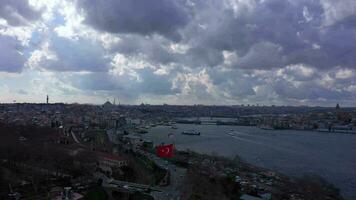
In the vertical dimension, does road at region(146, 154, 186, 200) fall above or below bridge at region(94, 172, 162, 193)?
below

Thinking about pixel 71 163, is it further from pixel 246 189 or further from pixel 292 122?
pixel 292 122

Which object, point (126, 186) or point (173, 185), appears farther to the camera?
point (173, 185)

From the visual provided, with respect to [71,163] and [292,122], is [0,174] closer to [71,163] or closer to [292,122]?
[71,163]

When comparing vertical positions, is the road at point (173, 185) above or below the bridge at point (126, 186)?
below

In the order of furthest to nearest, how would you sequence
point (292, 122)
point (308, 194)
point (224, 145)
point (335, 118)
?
point (335, 118)
point (292, 122)
point (224, 145)
point (308, 194)

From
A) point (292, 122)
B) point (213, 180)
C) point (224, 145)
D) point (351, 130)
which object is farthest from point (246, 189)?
point (292, 122)

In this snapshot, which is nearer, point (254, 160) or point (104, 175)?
point (104, 175)

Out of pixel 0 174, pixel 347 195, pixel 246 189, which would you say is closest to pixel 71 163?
Answer: pixel 0 174

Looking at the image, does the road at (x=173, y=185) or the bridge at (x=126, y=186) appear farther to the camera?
the bridge at (x=126, y=186)

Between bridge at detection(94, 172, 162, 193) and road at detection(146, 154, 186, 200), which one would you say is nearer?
road at detection(146, 154, 186, 200)

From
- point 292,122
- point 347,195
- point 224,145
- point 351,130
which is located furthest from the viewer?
point 292,122
